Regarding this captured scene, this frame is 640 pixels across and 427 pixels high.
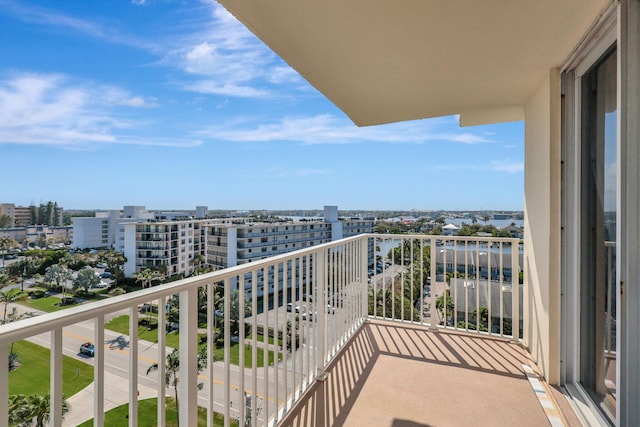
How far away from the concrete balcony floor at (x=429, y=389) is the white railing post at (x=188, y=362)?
0.88 metres

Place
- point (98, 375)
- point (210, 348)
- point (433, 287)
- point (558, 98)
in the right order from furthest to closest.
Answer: point (433, 287)
point (558, 98)
point (210, 348)
point (98, 375)

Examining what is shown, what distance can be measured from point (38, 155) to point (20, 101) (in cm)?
217

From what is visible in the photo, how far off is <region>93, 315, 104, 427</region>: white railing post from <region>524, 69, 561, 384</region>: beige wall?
102 inches

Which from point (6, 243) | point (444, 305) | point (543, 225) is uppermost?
point (543, 225)

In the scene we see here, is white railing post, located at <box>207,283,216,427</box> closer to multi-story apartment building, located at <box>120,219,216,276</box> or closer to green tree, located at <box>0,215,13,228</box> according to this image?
multi-story apartment building, located at <box>120,219,216,276</box>

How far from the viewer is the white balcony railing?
37.1 inches

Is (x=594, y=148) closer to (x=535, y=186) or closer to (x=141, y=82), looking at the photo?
(x=535, y=186)

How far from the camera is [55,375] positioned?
0.78 metres

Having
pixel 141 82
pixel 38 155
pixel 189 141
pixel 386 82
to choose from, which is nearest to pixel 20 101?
pixel 38 155

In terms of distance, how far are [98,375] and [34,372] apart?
0.15 metres

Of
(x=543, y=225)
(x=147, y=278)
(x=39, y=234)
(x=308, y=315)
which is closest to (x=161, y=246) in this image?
(x=39, y=234)

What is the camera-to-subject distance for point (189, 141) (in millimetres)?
20672

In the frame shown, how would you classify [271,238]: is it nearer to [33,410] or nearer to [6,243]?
[6,243]

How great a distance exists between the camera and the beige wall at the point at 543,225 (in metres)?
2.15
